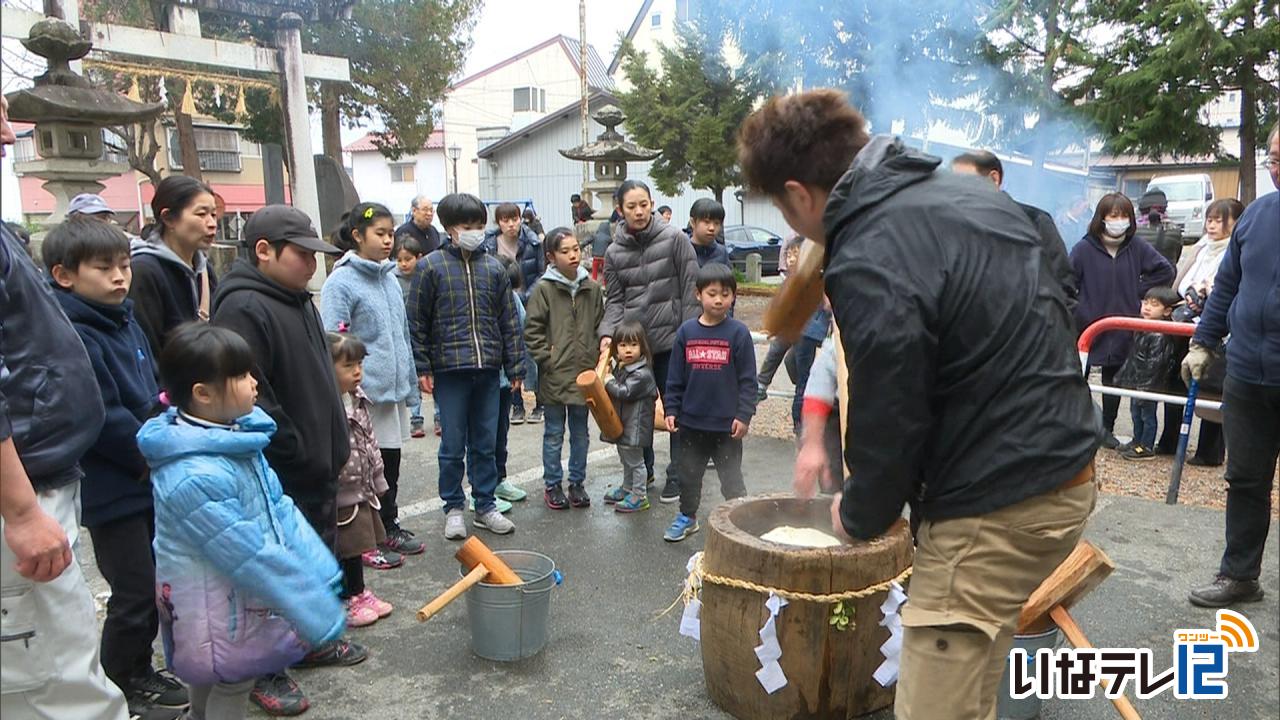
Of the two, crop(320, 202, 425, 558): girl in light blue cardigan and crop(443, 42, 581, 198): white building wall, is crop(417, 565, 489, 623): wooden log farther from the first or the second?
crop(443, 42, 581, 198): white building wall

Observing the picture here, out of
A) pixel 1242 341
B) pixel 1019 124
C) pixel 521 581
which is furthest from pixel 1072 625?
pixel 1019 124

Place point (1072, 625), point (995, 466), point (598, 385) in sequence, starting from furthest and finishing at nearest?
point (598, 385) < point (1072, 625) < point (995, 466)

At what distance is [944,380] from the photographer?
1.92m

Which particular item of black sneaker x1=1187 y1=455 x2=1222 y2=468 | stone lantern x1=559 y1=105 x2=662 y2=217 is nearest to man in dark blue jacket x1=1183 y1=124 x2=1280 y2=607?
black sneaker x1=1187 y1=455 x2=1222 y2=468

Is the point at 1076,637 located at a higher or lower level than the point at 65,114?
lower

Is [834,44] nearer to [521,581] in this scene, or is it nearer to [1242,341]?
[1242,341]

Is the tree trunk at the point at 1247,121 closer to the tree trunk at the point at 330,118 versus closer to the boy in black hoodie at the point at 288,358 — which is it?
the boy in black hoodie at the point at 288,358

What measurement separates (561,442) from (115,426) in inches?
118

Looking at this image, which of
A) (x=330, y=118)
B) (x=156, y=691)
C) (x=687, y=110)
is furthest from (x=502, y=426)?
(x=687, y=110)

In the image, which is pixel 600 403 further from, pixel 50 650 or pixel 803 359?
pixel 50 650

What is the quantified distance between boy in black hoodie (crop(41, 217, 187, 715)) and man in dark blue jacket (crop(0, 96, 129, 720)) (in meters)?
0.51

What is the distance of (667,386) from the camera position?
5.15m

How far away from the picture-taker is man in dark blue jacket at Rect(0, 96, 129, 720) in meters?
2.12

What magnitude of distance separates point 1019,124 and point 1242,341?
45.8 ft
